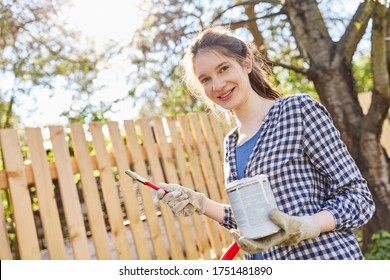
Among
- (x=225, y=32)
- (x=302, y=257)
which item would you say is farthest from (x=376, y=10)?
(x=302, y=257)

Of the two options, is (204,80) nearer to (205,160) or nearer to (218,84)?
(218,84)

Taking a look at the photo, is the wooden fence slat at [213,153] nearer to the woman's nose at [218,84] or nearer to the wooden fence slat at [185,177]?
the wooden fence slat at [185,177]

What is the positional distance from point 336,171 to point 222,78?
0.51 meters

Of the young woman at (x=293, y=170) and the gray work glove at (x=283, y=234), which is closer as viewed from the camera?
the gray work glove at (x=283, y=234)

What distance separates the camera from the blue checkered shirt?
1377 mm

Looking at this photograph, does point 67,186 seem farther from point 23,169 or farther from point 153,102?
point 153,102

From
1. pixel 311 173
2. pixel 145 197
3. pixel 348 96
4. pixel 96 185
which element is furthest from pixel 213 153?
Result: pixel 311 173

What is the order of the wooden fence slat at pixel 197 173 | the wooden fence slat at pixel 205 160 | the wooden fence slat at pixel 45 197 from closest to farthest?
the wooden fence slat at pixel 45 197, the wooden fence slat at pixel 197 173, the wooden fence slat at pixel 205 160

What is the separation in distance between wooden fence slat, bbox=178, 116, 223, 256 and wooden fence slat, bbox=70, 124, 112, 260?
1.18 m

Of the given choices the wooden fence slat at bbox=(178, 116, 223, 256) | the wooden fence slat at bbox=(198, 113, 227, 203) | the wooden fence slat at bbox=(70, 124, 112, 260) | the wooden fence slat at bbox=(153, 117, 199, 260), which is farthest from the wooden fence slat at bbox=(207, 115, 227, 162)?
the wooden fence slat at bbox=(70, 124, 112, 260)

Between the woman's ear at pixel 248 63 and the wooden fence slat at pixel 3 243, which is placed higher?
the woman's ear at pixel 248 63

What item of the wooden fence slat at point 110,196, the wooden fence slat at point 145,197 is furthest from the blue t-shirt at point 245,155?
the wooden fence slat at point 145,197

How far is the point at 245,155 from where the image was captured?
1572 mm

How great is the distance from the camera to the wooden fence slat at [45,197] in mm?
2920
